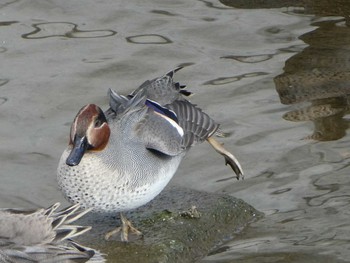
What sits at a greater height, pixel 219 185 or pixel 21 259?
pixel 21 259

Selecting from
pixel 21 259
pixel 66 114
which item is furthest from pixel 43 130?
pixel 21 259

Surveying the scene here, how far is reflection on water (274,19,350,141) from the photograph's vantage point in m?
7.84

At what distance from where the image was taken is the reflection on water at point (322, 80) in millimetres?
7841

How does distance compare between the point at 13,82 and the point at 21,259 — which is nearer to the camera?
the point at 21,259

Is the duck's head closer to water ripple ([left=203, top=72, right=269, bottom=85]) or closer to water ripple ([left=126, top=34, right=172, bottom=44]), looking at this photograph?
water ripple ([left=203, top=72, right=269, bottom=85])

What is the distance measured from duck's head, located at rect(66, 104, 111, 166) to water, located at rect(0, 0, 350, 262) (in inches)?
33.7

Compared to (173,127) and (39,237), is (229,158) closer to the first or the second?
(173,127)

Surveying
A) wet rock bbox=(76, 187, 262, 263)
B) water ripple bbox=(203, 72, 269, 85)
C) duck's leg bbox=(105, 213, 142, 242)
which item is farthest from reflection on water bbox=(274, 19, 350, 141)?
duck's leg bbox=(105, 213, 142, 242)

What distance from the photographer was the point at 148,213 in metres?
6.09

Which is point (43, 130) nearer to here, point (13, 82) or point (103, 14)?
point (13, 82)

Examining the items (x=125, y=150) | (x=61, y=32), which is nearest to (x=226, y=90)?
(x=61, y=32)

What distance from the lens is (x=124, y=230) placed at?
18.7 ft

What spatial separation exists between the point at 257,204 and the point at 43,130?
1.87 meters

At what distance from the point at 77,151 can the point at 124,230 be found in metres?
0.50
